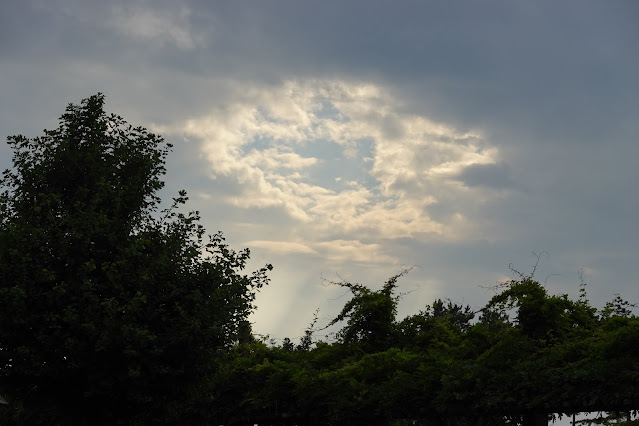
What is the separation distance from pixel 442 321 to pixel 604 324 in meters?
6.95

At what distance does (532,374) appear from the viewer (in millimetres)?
16875

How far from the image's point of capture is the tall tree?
68.0 ft

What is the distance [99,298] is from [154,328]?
1.96 meters

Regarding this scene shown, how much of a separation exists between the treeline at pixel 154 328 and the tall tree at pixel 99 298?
0.05 metres

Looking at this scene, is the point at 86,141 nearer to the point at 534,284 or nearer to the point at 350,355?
the point at 350,355

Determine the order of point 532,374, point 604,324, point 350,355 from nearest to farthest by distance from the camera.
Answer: point 532,374 → point 604,324 → point 350,355

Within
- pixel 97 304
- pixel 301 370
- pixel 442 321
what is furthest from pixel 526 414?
pixel 97 304

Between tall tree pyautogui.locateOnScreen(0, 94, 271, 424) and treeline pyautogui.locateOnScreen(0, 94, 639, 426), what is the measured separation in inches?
1.9

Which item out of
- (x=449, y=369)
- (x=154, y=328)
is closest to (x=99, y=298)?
(x=154, y=328)

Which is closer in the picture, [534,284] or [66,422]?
[534,284]

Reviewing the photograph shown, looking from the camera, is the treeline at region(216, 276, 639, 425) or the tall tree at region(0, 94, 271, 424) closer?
the treeline at region(216, 276, 639, 425)

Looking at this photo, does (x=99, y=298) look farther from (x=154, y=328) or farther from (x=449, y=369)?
(x=449, y=369)

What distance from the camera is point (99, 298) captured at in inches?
852

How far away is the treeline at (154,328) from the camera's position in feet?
61.4
